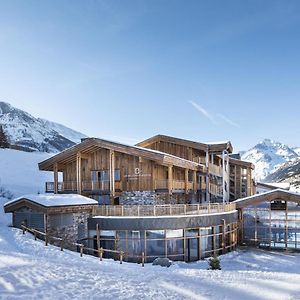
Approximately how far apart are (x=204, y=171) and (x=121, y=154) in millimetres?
7712

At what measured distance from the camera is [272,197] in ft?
83.8

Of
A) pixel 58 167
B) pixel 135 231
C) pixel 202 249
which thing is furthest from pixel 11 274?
pixel 58 167

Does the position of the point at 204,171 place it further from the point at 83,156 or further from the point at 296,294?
the point at 296,294

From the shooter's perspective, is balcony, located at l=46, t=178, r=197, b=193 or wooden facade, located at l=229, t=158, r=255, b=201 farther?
wooden facade, located at l=229, t=158, r=255, b=201

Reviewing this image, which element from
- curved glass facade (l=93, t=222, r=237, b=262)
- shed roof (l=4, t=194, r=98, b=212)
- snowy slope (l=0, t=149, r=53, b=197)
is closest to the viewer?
shed roof (l=4, t=194, r=98, b=212)

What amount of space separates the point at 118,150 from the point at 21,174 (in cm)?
1715

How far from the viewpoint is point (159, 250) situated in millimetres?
20391

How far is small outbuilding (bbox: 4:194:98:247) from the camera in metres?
18.8

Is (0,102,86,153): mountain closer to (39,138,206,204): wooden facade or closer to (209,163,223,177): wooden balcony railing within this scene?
(209,163,223,177): wooden balcony railing

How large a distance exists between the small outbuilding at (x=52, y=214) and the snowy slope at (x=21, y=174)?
11.8 meters

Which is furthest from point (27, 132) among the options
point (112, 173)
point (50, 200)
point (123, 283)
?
point (123, 283)

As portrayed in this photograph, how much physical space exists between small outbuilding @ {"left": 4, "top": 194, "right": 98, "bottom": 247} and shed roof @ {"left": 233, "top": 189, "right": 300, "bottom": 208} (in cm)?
1252

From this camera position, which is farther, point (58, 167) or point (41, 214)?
point (58, 167)

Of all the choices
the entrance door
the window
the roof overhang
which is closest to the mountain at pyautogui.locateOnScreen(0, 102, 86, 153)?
the window
